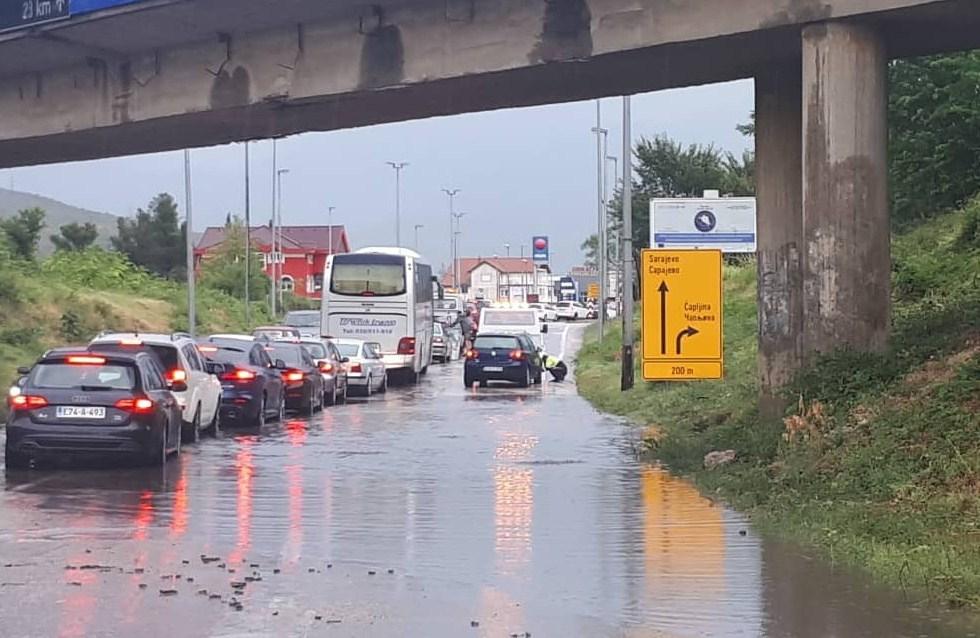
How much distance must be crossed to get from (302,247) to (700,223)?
9258 cm

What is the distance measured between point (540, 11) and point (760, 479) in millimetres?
7265

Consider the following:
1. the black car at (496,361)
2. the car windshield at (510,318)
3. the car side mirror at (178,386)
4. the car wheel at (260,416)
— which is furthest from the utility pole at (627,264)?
the car windshield at (510,318)

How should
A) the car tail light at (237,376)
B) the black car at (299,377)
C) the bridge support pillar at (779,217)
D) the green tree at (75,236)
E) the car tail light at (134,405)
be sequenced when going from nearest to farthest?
the car tail light at (134,405) → the bridge support pillar at (779,217) → the car tail light at (237,376) → the black car at (299,377) → the green tree at (75,236)

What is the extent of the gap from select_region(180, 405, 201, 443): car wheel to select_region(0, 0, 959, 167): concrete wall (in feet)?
15.3

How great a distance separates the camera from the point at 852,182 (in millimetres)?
17172

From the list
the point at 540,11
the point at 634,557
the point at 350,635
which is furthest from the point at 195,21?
the point at 350,635

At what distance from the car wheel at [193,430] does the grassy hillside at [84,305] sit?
34.2 ft

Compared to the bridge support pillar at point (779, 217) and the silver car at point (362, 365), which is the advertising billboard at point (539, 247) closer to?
the silver car at point (362, 365)

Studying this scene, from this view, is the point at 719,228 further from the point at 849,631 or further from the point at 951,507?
the point at 849,631

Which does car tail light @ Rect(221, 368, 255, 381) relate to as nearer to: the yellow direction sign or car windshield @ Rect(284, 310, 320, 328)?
the yellow direction sign

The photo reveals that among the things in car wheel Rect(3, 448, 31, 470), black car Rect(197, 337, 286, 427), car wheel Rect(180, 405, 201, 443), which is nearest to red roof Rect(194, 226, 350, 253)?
black car Rect(197, 337, 286, 427)

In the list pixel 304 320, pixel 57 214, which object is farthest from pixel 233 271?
pixel 57 214

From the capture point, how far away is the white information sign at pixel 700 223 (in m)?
36.0

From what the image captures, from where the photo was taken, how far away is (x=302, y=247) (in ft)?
416
